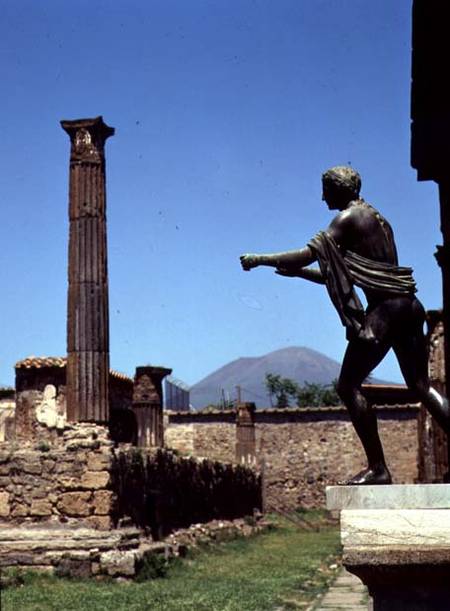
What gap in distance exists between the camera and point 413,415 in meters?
36.6

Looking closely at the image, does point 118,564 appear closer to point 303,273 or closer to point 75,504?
point 75,504

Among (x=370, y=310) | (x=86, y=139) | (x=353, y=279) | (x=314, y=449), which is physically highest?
(x=86, y=139)

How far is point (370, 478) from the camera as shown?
4.52 m

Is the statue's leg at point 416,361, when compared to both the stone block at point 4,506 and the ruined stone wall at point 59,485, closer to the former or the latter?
the ruined stone wall at point 59,485

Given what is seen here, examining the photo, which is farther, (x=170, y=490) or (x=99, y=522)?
(x=170, y=490)

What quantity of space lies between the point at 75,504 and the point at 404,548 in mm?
10946

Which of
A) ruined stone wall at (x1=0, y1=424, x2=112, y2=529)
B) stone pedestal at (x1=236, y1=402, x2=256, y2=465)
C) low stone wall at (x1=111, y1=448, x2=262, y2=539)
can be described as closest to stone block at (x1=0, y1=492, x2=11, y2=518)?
ruined stone wall at (x1=0, y1=424, x2=112, y2=529)

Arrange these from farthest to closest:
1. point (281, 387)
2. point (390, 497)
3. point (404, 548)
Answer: point (281, 387) < point (390, 497) < point (404, 548)

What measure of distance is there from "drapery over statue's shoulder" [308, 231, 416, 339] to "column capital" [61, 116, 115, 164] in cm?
1251

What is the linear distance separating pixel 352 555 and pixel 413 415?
33.0 meters

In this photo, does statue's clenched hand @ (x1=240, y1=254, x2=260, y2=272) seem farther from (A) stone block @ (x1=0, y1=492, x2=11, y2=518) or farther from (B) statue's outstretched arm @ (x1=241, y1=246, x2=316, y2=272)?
(A) stone block @ (x1=0, y1=492, x2=11, y2=518)

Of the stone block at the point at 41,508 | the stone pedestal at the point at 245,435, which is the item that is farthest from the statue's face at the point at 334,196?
the stone pedestal at the point at 245,435

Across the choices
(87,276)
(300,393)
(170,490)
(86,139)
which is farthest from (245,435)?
(300,393)

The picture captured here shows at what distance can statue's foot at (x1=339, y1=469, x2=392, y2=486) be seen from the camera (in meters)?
4.48
